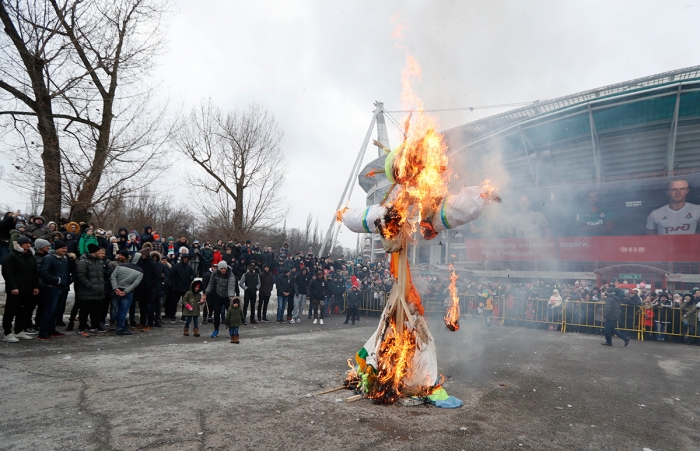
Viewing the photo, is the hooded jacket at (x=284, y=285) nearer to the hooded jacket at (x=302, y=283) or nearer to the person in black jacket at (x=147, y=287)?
the hooded jacket at (x=302, y=283)

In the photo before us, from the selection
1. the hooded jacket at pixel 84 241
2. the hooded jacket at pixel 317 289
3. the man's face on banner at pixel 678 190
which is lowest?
the hooded jacket at pixel 317 289

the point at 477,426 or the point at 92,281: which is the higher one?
the point at 92,281

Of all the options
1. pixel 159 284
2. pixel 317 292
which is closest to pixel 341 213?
pixel 159 284

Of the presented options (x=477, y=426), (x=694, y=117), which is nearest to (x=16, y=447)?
(x=477, y=426)

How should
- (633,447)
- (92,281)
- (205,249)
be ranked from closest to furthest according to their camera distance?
(633,447), (92,281), (205,249)

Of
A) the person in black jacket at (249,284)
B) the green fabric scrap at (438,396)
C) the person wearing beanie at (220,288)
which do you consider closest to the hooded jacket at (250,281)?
the person in black jacket at (249,284)

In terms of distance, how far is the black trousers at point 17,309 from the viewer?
764 cm

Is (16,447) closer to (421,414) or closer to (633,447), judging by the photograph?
(421,414)

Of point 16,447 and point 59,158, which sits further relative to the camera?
point 59,158

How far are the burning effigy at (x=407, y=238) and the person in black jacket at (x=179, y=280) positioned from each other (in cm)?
748

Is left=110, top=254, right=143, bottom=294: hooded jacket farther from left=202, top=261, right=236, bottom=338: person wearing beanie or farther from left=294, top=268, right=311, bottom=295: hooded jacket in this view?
left=294, top=268, right=311, bottom=295: hooded jacket

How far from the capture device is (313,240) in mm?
60125

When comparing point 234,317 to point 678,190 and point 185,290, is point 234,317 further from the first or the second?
point 678,190

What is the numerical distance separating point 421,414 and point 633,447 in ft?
→ 7.11
